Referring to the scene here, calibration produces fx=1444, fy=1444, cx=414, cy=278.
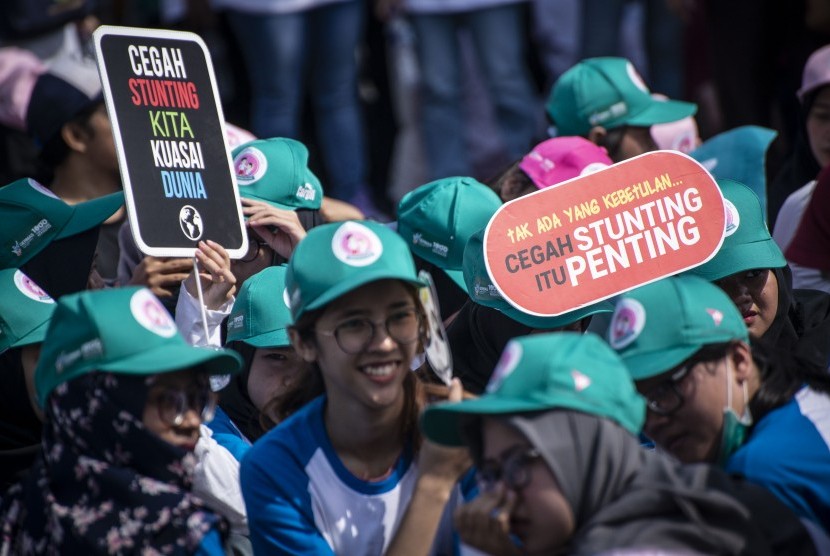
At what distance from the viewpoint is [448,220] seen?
216 inches

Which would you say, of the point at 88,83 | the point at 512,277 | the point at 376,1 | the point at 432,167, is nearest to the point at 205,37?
the point at 376,1

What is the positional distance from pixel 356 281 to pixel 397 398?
385 millimetres

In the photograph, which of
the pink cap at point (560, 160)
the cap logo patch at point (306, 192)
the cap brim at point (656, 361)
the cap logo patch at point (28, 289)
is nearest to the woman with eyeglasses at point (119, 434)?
the cap logo patch at point (28, 289)

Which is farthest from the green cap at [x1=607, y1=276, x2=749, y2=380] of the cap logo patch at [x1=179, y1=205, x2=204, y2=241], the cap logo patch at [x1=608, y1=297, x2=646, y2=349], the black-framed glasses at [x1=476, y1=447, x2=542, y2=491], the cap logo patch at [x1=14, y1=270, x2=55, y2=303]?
the cap logo patch at [x1=14, y1=270, x2=55, y2=303]

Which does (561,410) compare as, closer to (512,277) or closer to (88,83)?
(512,277)

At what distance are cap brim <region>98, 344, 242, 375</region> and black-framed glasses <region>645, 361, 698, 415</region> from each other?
109 centimetres

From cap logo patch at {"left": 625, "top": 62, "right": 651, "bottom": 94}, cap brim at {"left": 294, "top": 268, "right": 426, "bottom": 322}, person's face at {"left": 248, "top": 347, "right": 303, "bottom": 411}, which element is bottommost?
person's face at {"left": 248, "top": 347, "right": 303, "bottom": 411}

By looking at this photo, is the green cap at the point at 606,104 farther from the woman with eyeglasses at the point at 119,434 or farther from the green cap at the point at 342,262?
the woman with eyeglasses at the point at 119,434

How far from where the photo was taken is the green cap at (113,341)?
3.62 m

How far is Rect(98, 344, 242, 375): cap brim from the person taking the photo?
11.8 ft

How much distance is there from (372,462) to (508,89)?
5.03m

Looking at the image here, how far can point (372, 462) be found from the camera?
3920mm

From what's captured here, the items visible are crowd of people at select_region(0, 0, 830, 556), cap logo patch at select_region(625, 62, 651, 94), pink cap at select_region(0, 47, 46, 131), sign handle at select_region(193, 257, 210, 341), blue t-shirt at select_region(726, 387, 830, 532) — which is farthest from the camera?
pink cap at select_region(0, 47, 46, 131)

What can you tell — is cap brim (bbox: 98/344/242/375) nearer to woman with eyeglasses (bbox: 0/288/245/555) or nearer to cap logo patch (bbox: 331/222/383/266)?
woman with eyeglasses (bbox: 0/288/245/555)
